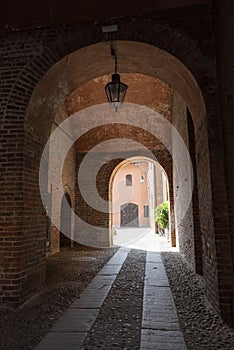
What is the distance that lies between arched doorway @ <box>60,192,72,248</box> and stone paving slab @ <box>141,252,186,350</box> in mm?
6491

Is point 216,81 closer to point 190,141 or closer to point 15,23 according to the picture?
point 190,141

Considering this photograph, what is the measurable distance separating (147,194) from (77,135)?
2161 cm

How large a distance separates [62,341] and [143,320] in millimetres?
1099

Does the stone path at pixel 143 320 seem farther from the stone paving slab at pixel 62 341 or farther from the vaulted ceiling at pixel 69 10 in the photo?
the vaulted ceiling at pixel 69 10

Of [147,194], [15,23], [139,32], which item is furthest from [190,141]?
[147,194]

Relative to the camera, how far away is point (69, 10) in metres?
4.23

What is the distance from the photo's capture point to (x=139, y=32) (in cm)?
416

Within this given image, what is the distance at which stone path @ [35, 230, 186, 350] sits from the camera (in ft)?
8.98

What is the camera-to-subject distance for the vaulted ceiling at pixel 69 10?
162 inches

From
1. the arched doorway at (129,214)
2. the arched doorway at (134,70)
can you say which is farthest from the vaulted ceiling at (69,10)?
the arched doorway at (129,214)

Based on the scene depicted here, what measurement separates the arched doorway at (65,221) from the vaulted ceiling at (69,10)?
25.8 ft

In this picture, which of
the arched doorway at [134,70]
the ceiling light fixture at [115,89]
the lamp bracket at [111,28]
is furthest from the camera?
the ceiling light fixture at [115,89]

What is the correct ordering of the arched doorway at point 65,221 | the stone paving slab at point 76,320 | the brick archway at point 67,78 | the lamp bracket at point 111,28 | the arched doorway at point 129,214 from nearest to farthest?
1. the stone paving slab at point 76,320
2. the brick archway at point 67,78
3. the lamp bracket at point 111,28
4. the arched doorway at point 65,221
5. the arched doorway at point 129,214

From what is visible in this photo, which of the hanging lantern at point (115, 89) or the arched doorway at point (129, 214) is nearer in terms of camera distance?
the hanging lantern at point (115, 89)
